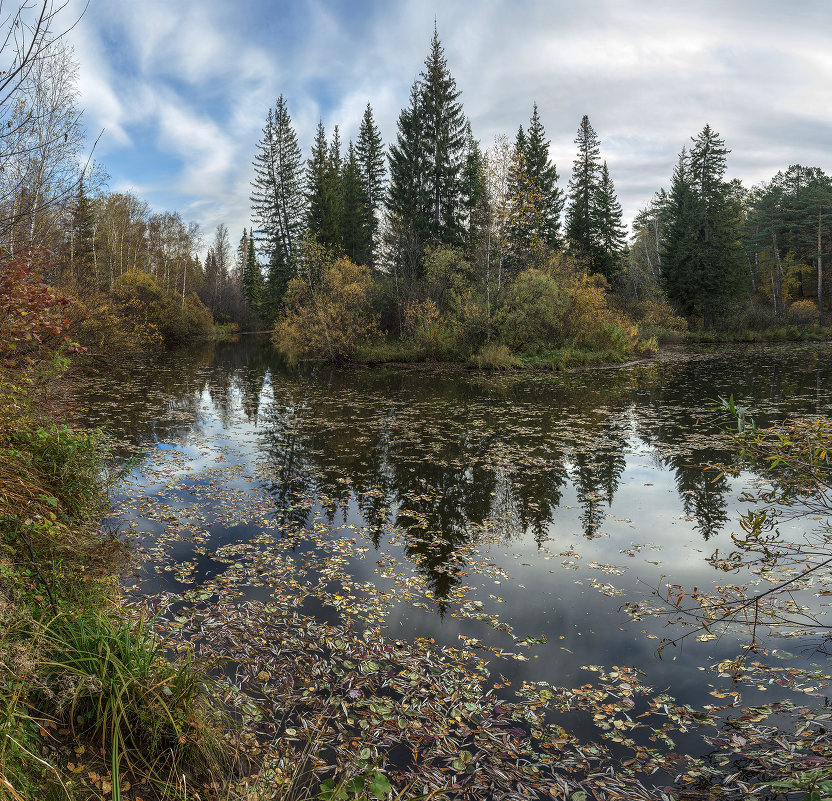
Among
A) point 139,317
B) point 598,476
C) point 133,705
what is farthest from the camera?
point 139,317

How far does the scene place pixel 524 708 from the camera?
3.60m

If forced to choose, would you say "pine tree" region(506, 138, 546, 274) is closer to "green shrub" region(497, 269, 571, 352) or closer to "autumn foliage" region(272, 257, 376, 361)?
"green shrub" region(497, 269, 571, 352)

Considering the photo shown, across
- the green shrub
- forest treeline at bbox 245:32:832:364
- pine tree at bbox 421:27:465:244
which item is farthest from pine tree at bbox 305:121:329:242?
the green shrub

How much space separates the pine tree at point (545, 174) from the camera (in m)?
40.6

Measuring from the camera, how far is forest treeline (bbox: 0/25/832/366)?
23.8 metres

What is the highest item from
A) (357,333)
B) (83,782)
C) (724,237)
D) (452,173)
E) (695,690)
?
(452,173)

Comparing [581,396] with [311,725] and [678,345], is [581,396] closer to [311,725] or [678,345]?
[311,725]

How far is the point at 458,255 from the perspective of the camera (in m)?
26.9

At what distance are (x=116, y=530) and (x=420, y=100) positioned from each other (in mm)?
36313

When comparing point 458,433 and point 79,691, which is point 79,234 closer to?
point 458,433

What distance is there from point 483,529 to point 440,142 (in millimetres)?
33187

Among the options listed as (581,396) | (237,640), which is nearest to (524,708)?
(237,640)

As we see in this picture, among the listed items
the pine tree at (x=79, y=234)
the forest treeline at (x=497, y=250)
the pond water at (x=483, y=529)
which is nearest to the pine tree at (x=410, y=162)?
the forest treeline at (x=497, y=250)

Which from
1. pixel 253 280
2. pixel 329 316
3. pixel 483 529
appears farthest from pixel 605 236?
pixel 253 280
